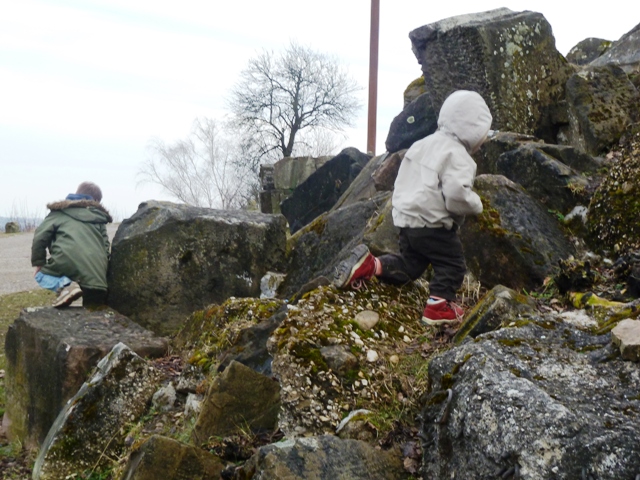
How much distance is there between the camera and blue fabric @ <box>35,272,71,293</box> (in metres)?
6.25

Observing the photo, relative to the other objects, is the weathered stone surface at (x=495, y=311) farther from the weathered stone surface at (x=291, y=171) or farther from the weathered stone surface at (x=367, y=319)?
the weathered stone surface at (x=291, y=171)

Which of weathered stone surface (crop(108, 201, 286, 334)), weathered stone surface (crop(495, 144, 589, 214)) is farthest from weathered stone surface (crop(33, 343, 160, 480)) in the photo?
weathered stone surface (crop(495, 144, 589, 214))

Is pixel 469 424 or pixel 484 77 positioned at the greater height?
Result: pixel 484 77

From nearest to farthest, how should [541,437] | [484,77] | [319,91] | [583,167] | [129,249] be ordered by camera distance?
[541,437]
[583,167]
[129,249]
[484,77]
[319,91]

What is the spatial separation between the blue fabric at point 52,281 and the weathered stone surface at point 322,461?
13.9ft

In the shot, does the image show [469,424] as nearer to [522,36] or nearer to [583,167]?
[583,167]

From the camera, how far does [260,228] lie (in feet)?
21.3

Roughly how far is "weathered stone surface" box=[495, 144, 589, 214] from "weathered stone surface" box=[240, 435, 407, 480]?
127 inches

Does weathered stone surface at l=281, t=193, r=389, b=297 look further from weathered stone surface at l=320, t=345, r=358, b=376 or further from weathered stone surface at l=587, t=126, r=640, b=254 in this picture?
weathered stone surface at l=320, t=345, r=358, b=376

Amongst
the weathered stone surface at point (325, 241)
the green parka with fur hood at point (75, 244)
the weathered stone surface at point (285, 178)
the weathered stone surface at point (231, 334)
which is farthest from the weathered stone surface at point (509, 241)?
the weathered stone surface at point (285, 178)

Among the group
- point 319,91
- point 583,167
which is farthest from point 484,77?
point 319,91

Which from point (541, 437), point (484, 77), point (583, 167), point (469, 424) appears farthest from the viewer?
point (484, 77)

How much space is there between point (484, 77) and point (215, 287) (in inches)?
149

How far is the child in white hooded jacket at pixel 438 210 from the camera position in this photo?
416 cm
